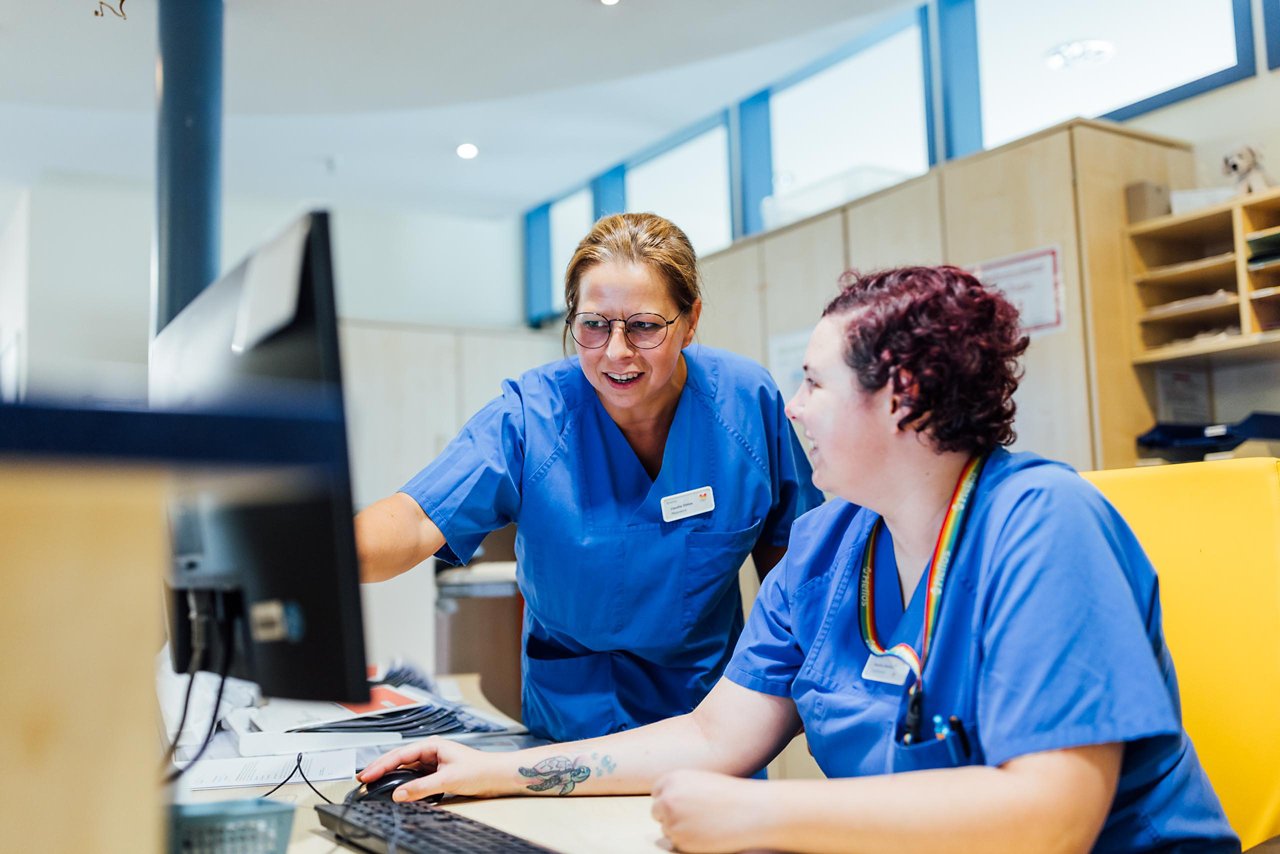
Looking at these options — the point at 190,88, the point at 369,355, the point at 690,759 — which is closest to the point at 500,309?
the point at 369,355

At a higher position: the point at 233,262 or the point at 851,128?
the point at 851,128

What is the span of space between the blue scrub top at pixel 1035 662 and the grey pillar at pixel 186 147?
91.2 inches

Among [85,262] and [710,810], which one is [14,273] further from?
[710,810]

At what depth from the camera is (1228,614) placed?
1.07 m

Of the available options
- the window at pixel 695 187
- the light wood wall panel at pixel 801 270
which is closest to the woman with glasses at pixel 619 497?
the light wood wall panel at pixel 801 270

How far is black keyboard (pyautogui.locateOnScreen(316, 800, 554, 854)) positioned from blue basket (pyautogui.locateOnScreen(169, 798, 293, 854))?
0.13m

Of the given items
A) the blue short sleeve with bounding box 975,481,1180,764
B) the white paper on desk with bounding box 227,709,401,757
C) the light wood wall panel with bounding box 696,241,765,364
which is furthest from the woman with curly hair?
the light wood wall panel with bounding box 696,241,765,364

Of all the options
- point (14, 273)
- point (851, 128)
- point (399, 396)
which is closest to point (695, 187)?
point (851, 128)

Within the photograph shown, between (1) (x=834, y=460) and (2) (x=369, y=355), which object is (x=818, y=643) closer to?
(1) (x=834, y=460)

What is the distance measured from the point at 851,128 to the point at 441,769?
390 cm

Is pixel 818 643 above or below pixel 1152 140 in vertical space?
below

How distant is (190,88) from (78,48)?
57 cm

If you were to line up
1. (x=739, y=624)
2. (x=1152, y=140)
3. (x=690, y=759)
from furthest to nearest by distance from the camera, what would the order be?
(x=1152, y=140) < (x=739, y=624) < (x=690, y=759)

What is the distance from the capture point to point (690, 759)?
1166 millimetres
